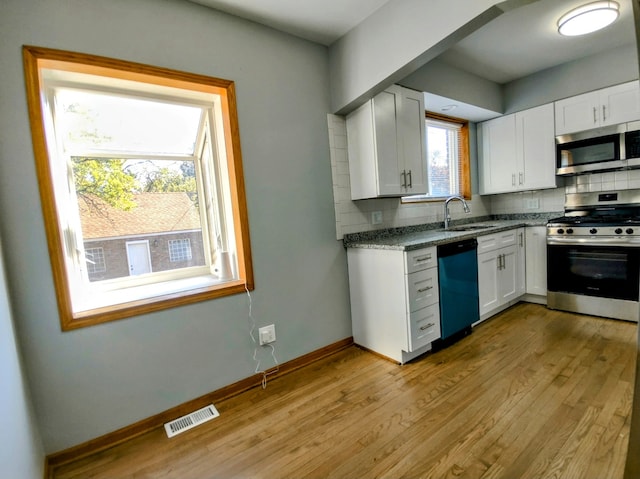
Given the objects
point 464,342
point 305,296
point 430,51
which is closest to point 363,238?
point 305,296

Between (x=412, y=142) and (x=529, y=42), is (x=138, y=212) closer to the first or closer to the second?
(x=412, y=142)

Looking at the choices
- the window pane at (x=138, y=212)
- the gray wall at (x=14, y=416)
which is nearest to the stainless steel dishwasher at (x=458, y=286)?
the window pane at (x=138, y=212)

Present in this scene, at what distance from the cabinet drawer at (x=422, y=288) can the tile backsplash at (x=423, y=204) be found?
688 millimetres

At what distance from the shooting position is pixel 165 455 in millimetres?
1604

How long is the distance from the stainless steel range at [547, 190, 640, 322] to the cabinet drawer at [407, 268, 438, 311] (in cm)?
168

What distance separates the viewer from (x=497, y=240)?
3.07 metres

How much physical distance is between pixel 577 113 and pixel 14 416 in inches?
185

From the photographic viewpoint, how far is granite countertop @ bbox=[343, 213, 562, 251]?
7.61 ft

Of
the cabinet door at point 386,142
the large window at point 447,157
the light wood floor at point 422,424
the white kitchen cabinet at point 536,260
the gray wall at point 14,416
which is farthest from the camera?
the large window at point 447,157

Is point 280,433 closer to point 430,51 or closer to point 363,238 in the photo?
point 363,238

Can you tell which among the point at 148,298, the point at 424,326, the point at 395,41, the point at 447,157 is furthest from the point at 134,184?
the point at 447,157

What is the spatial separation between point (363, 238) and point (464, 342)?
124 centimetres

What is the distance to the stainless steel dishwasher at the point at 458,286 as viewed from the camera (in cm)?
247

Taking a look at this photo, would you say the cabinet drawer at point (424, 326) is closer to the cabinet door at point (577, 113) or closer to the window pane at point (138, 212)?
the window pane at point (138, 212)
